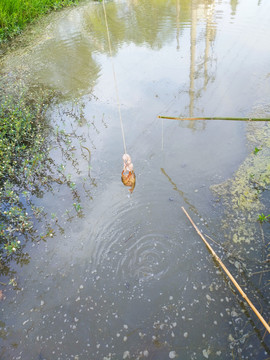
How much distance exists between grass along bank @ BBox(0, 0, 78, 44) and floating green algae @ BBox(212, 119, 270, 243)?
414 inches

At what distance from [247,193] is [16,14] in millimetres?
11972

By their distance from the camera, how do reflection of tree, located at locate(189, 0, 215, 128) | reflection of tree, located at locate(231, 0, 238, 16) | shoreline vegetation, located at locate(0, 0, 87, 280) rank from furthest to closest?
1. reflection of tree, located at locate(231, 0, 238, 16)
2. reflection of tree, located at locate(189, 0, 215, 128)
3. shoreline vegetation, located at locate(0, 0, 87, 280)

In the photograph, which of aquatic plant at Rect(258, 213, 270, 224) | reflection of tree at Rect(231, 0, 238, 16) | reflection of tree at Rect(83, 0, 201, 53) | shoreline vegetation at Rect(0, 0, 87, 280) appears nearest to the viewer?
aquatic plant at Rect(258, 213, 270, 224)

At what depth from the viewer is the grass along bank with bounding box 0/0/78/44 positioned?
10.5 metres

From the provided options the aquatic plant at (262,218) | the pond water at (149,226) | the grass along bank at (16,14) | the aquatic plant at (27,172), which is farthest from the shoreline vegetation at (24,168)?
the grass along bank at (16,14)

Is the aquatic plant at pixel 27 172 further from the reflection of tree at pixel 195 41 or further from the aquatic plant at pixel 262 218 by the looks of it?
the reflection of tree at pixel 195 41

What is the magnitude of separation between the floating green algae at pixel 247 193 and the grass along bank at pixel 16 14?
10.5 meters

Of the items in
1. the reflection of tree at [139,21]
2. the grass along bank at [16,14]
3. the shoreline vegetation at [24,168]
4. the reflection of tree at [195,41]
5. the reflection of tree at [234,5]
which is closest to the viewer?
the shoreline vegetation at [24,168]

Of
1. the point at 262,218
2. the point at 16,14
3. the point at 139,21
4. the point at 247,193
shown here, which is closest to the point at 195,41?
the point at 139,21

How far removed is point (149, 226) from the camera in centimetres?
367

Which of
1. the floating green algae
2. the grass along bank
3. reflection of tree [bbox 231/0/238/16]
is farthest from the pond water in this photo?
the grass along bank

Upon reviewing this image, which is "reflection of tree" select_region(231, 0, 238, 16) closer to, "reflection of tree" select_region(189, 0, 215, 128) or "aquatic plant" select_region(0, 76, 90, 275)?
"reflection of tree" select_region(189, 0, 215, 128)

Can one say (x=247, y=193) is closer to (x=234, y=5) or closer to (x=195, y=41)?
(x=195, y=41)

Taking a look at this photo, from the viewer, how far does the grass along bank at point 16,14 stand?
10453 mm
